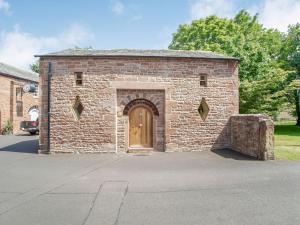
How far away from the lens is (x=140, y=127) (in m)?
14.8

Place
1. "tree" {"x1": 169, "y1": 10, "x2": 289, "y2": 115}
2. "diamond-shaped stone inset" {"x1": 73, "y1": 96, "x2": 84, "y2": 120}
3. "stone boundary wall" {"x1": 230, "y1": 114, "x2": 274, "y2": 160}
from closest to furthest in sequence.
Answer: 1. "stone boundary wall" {"x1": 230, "y1": 114, "x2": 274, "y2": 160}
2. "diamond-shaped stone inset" {"x1": 73, "y1": 96, "x2": 84, "y2": 120}
3. "tree" {"x1": 169, "y1": 10, "x2": 289, "y2": 115}

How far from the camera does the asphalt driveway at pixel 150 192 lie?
5.28 metres

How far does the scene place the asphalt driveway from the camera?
5281 mm

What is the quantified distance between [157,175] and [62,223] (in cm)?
429

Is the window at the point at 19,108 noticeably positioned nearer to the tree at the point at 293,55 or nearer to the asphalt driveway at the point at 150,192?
the asphalt driveway at the point at 150,192

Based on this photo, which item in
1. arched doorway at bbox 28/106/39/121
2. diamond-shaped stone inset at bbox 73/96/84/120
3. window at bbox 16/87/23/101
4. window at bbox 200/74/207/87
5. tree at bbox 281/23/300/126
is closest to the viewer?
diamond-shaped stone inset at bbox 73/96/84/120

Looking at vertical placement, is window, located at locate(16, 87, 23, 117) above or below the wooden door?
above

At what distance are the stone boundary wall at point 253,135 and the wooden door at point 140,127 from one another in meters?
4.66

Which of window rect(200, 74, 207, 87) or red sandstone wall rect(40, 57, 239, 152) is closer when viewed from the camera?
red sandstone wall rect(40, 57, 239, 152)

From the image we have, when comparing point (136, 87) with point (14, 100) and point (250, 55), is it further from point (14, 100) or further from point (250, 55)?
point (14, 100)

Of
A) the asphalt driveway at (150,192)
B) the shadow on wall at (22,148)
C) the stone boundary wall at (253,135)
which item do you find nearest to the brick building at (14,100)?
the shadow on wall at (22,148)

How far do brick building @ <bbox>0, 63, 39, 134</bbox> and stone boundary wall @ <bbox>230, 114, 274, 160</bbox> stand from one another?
78.4 ft

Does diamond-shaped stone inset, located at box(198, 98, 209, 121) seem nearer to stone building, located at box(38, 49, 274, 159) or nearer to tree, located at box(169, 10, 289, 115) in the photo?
stone building, located at box(38, 49, 274, 159)

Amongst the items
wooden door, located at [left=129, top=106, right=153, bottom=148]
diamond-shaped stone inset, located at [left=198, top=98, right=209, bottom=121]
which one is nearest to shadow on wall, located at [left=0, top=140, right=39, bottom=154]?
wooden door, located at [left=129, top=106, right=153, bottom=148]
